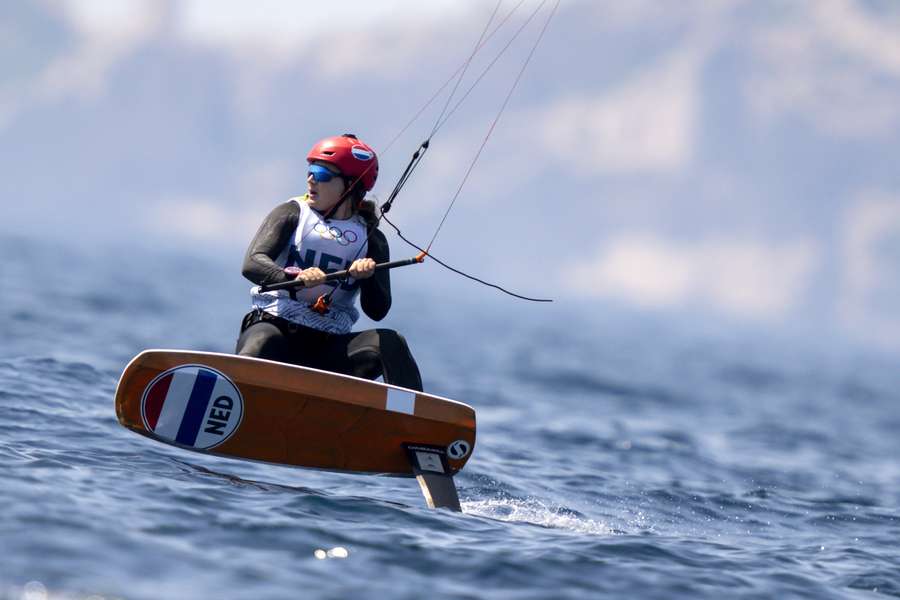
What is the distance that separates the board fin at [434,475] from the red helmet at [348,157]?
1748mm

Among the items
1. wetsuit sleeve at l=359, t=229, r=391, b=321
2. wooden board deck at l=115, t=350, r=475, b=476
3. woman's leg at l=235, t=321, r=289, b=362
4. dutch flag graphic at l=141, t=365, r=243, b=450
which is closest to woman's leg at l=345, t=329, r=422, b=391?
wetsuit sleeve at l=359, t=229, r=391, b=321

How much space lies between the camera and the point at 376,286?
816 centimetres

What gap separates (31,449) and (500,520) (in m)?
2.95

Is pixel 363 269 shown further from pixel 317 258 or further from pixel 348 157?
pixel 348 157

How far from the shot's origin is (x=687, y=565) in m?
7.00

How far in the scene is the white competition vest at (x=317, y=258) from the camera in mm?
8109

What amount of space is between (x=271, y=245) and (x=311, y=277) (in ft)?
1.57

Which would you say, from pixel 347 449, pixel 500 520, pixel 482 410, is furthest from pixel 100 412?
pixel 482 410

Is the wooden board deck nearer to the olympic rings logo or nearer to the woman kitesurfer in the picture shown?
the woman kitesurfer

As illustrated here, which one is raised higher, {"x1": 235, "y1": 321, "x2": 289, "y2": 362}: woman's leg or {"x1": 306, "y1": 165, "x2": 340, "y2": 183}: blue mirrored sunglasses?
{"x1": 306, "y1": 165, "x2": 340, "y2": 183}: blue mirrored sunglasses

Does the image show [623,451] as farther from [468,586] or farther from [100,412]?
[468,586]

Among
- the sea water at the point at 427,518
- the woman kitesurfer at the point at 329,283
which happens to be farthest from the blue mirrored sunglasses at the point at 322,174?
the sea water at the point at 427,518

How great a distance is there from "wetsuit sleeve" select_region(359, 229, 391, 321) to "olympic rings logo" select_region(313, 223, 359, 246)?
0.59 ft

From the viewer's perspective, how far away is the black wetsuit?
317 inches
